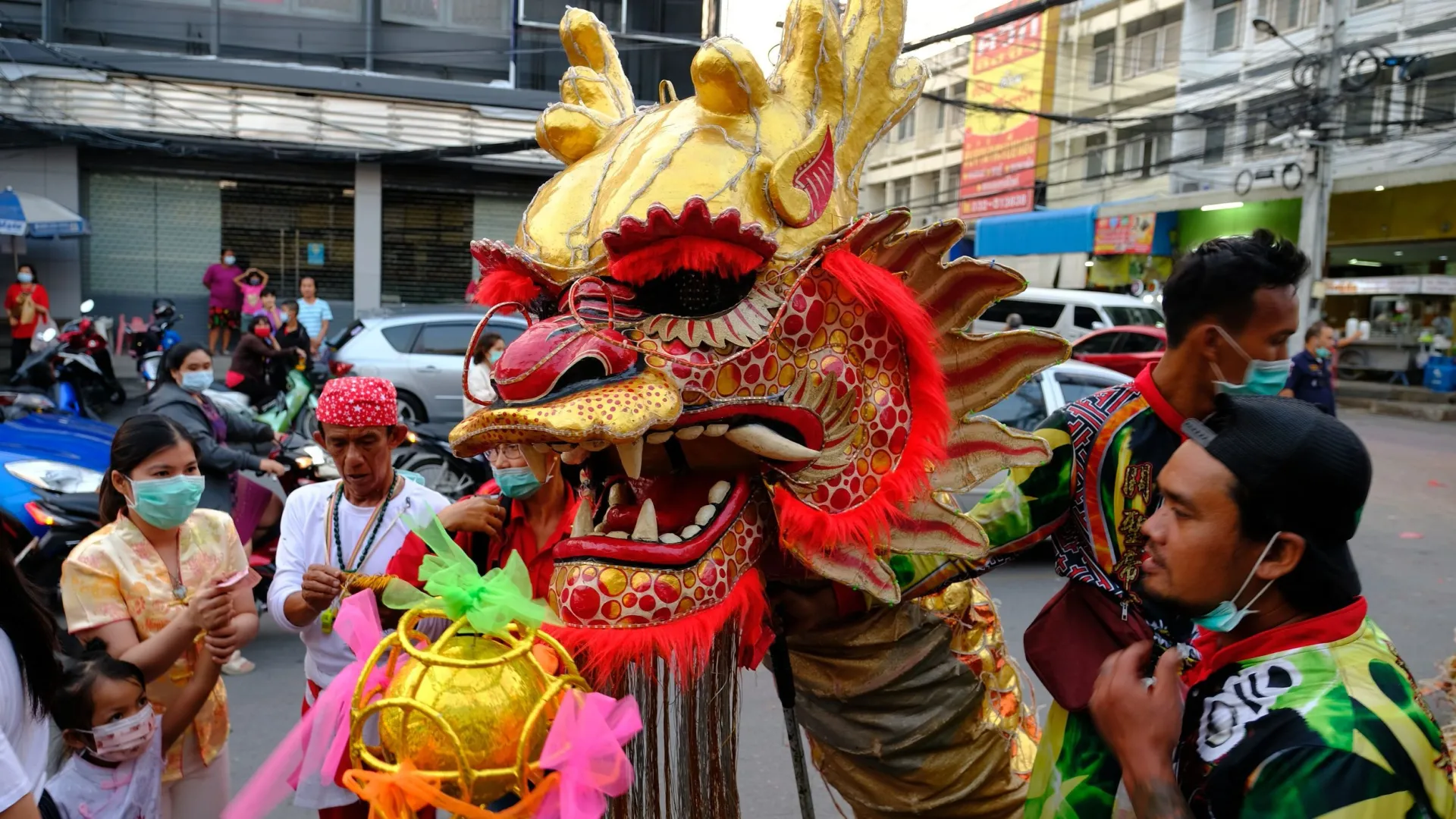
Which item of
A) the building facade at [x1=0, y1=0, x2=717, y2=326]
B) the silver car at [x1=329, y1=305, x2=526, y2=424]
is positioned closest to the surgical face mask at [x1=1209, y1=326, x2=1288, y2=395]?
the silver car at [x1=329, y1=305, x2=526, y2=424]

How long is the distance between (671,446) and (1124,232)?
72.8 ft

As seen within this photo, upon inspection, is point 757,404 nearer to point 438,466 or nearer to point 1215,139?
point 438,466

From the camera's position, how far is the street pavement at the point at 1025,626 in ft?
14.1

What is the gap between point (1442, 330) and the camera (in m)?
17.9

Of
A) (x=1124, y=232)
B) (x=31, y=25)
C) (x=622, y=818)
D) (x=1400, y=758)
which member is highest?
(x=31, y=25)

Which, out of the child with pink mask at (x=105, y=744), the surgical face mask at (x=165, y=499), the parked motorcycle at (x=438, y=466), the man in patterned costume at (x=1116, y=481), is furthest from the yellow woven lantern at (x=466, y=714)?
the parked motorcycle at (x=438, y=466)

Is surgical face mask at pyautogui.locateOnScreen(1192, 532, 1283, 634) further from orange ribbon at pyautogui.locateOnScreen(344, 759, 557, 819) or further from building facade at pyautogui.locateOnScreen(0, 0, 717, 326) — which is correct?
building facade at pyautogui.locateOnScreen(0, 0, 717, 326)

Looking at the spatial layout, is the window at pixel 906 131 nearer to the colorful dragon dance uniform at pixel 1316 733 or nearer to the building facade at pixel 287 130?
the building facade at pixel 287 130

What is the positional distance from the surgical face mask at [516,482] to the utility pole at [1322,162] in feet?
55.1

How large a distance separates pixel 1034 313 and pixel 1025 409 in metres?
11.3

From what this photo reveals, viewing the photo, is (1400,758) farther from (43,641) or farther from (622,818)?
(43,641)

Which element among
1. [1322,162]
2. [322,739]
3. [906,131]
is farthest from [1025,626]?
[906,131]

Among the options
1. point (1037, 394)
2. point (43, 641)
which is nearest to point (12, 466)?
point (43, 641)

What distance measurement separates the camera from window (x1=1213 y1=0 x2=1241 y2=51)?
22172mm
